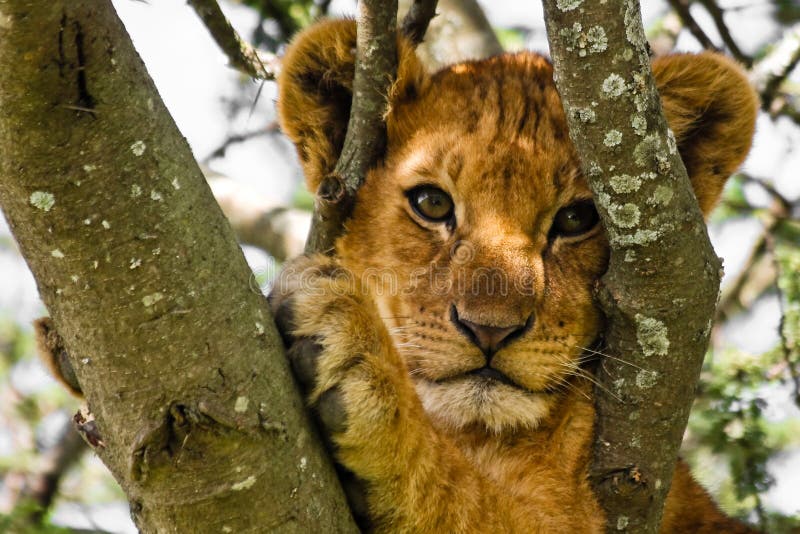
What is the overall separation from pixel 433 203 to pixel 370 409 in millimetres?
1920

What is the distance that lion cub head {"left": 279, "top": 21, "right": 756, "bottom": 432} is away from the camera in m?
4.47

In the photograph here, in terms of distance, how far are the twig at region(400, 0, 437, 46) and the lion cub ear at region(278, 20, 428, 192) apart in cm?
13

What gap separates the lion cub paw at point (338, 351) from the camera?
3.29m

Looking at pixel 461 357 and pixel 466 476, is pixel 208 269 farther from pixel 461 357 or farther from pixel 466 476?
pixel 461 357

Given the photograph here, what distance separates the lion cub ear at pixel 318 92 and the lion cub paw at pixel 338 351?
1.56 m

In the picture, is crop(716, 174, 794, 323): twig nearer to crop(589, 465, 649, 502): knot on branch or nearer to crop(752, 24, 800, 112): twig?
crop(752, 24, 800, 112): twig

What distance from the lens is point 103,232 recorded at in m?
2.72

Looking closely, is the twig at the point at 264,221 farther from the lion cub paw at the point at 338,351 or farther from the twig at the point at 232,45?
the lion cub paw at the point at 338,351

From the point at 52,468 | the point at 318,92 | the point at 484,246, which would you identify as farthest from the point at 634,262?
the point at 52,468

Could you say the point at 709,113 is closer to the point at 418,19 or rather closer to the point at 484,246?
the point at 484,246

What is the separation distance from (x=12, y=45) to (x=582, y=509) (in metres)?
2.93

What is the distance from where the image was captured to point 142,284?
2789 millimetres

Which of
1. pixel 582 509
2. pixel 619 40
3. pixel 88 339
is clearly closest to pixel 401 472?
pixel 582 509

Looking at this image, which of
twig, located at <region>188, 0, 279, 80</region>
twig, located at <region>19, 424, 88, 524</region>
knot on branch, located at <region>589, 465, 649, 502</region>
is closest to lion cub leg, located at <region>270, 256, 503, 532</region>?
knot on branch, located at <region>589, 465, 649, 502</region>
